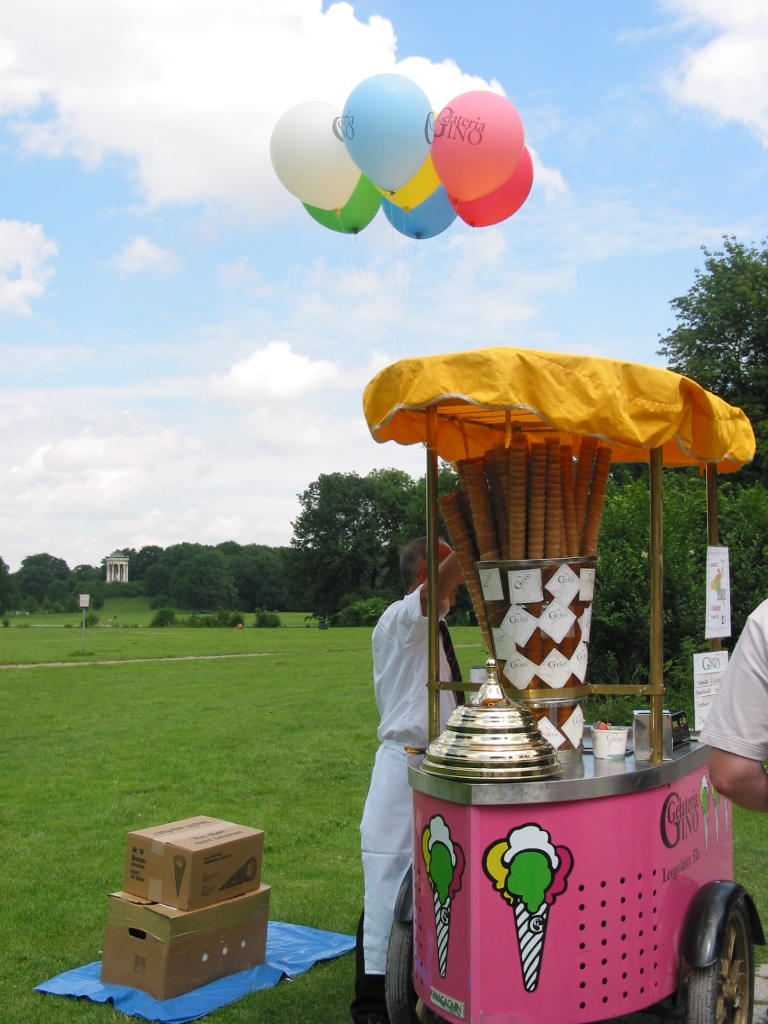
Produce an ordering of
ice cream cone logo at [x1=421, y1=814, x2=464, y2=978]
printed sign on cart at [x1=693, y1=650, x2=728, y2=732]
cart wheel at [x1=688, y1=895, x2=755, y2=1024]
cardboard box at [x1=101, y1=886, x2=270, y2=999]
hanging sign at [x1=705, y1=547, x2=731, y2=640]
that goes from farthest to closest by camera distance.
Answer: cardboard box at [x1=101, y1=886, x2=270, y2=999] → hanging sign at [x1=705, y1=547, x2=731, y2=640] → printed sign on cart at [x1=693, y1=650, x2=728, y2=732] → cart wheel at [x1=688, y1=895, x2=755, y2=1024] → ice cream cone logo at [x1=421, y1=814, x2=464, y2=978]

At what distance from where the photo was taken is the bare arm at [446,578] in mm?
4109

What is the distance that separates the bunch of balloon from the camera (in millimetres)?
4727

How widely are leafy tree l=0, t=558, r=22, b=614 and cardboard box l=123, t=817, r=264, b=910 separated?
80187 mm

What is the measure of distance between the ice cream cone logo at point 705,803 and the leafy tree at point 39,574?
3520 inches

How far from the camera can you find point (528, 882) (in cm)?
308

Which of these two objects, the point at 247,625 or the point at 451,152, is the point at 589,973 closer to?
the point at 451,152

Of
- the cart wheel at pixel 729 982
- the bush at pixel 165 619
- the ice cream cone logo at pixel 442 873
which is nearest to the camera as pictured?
the ice cream cone logo at pixel 442 873

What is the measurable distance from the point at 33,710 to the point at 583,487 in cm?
1541

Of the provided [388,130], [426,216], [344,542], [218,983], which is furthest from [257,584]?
[388,130]

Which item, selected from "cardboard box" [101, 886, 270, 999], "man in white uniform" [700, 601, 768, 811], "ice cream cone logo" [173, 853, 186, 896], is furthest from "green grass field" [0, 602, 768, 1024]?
"man in white uniform" [700, 601, 768, 811]

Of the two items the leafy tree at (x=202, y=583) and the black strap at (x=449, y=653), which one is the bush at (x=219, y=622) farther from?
the black strap at (x=449, y=653)

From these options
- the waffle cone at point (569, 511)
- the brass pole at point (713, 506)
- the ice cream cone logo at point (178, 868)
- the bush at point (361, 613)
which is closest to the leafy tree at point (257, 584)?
the bush at point (361, 613)

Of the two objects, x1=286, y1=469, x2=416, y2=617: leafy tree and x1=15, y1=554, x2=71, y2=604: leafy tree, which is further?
x1=15, y1=554, x2=71, y2=604: leafy tree

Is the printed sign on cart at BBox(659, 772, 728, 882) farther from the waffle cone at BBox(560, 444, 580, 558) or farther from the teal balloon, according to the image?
the teal balloon
